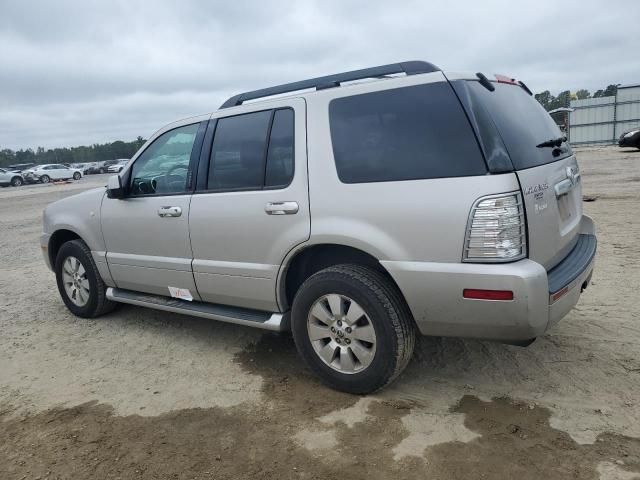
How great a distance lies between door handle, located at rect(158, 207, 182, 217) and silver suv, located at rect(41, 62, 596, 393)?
1 cm

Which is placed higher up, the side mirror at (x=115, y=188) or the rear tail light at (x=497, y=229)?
the side mirror at (x=115, y=188)

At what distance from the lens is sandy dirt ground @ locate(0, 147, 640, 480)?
2.66m

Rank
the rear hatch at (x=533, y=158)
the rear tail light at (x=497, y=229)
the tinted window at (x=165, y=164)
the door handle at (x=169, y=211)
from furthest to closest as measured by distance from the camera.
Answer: the tinted window at (x=165, y=164) → the door handle at (x=169, y=211) → the rear hatch at (x=533, y=158) → the rear tail light at (x=497, y=229)

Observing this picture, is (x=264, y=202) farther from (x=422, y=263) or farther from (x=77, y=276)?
(x=77, y=276)

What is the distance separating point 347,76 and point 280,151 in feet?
2.23

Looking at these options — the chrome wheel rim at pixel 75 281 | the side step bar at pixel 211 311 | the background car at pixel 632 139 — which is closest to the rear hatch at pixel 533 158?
the side step bar at pixel 211 311

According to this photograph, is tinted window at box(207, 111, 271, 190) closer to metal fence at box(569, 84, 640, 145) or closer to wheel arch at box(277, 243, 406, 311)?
wheel arch at box(277, 243, 406, 311)

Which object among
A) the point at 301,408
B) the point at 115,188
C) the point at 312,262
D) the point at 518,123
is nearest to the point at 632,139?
the point at 518,123

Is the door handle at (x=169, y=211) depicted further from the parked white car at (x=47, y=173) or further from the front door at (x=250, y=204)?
the parked white car at (x=47, y=173)

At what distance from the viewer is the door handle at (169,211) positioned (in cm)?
397

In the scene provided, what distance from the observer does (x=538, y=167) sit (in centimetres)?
295

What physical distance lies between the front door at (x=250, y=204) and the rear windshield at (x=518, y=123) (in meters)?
1.17

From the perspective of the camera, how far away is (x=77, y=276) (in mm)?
5059

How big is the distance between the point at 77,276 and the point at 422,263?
3.69 meters
